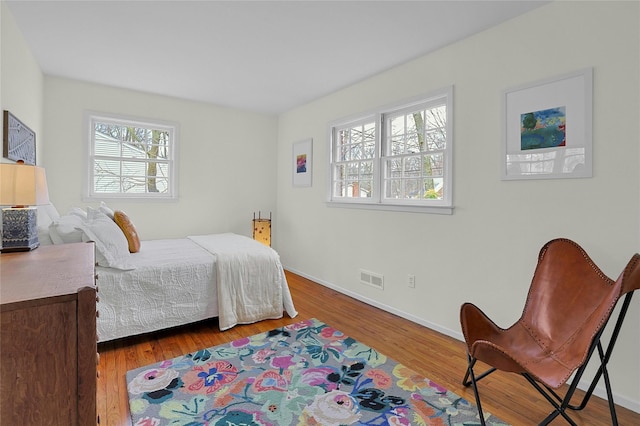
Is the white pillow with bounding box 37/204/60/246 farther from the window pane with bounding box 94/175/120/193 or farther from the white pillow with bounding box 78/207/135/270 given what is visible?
the window pane with bounding box 94/175/120/193

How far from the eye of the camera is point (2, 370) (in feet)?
3.01

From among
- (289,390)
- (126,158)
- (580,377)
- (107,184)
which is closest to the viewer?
(580,377)

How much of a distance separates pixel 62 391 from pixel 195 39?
2.73 metres

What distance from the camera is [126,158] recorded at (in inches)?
169

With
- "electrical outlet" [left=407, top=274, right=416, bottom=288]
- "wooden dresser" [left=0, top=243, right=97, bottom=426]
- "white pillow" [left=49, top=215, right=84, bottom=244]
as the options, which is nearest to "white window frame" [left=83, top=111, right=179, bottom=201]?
"white pillow" [left=49, top=215, right=84, bottom=244]

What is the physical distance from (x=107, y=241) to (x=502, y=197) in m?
3.05

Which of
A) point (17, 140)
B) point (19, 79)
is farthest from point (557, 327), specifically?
point (19, 79)

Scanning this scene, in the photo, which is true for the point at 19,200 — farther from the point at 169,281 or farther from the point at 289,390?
the point at 289,390

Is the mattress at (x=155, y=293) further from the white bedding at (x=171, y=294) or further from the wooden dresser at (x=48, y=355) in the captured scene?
the wooden dresser at (x=48, y=355)

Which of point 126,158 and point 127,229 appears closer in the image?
point 127,229

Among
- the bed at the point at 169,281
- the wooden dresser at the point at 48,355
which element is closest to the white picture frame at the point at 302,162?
the bed at the point at 169,281

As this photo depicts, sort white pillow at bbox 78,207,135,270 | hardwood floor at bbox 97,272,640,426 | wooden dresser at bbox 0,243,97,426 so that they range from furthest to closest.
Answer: white pillow at bbox 78,207,135,270
hardwood floor at bbox 97,272,640,426
wooden dresser at bbox 0,243,97,426

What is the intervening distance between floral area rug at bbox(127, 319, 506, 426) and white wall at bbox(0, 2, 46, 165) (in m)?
2.04

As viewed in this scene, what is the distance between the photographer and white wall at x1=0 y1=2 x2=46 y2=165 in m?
2.35
